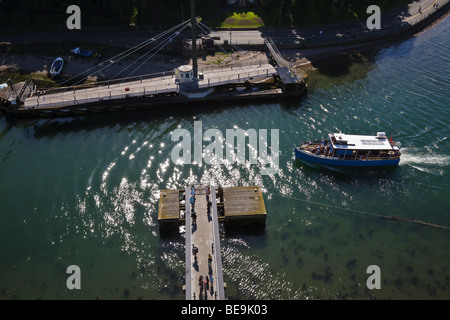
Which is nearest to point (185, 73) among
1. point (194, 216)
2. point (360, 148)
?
point (194, 216)

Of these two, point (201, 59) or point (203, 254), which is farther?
point (201, 59)

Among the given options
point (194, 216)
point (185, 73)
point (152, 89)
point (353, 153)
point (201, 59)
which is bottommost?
point (194, 216)

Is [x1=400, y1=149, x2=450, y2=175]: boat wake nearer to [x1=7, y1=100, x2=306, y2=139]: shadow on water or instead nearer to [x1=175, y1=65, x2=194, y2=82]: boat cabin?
[x1=7, y1=100, x2=306, y2=139]: shadow on water

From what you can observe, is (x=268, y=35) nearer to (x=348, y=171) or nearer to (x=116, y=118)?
(x=116, y=118)

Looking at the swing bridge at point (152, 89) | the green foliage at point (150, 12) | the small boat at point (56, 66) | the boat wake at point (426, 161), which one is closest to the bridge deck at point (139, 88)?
the swing bridge at point (152, 89)

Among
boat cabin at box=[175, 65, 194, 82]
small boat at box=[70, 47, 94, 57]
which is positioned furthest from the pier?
small boat at box=[70, 47, 94, 57]

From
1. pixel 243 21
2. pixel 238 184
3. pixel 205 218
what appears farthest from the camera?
pixel 243 21

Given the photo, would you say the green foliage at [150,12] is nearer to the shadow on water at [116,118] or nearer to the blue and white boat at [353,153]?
the shadow on water at [116,118]
